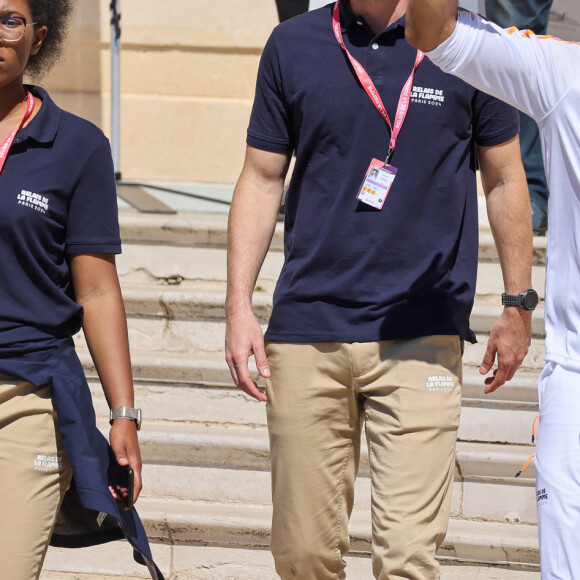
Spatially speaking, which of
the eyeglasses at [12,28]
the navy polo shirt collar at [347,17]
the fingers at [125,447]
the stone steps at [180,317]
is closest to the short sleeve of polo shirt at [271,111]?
the navy polo shirt collar at [347,17]

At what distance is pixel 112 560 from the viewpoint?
419 cm

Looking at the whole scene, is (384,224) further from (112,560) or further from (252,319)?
(112,560)

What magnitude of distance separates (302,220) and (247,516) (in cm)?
168

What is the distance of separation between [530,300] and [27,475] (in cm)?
142

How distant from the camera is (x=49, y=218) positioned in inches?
95.7

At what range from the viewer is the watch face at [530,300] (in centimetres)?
289

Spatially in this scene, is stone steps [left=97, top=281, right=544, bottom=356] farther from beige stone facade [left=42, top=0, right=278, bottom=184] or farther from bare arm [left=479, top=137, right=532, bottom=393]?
beige stone facade [left=42, top=0, right=278, bottom=184]

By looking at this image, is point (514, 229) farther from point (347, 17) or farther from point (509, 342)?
point (347, 17)

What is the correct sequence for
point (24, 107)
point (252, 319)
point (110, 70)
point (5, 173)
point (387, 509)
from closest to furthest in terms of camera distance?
point (5, 173) → point (24, 107) → point (387, 509) → point (252, 319) → point (110, 70)

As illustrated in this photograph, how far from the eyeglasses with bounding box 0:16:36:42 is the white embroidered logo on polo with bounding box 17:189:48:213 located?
0.40 metres

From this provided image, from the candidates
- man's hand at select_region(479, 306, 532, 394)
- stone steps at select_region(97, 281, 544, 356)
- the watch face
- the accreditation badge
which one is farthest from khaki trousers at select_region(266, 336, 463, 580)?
stone steps at select_region(97, 281, 544, 356)

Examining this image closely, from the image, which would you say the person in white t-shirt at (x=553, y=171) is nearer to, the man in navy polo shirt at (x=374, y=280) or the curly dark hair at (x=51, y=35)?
the man in navy polo shirt at (x=374, y=280)

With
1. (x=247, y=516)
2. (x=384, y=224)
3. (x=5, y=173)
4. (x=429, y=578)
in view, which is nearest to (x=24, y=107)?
(x=5, y=173)

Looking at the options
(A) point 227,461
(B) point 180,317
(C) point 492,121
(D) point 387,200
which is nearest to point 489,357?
(D) point 387,200
